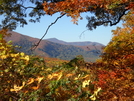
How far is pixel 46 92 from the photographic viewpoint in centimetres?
270

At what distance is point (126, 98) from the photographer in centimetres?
696

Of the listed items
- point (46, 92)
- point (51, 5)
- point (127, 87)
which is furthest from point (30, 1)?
point (46, 92)

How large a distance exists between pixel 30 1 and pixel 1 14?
207cm

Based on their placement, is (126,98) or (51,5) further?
(51,5)

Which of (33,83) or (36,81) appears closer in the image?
(33,83)

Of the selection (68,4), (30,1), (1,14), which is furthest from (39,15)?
(68,4)

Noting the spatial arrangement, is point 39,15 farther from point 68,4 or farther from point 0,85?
point 0,85

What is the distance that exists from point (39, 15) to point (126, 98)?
823 centimetres

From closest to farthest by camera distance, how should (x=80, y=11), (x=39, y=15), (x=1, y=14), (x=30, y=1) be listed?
(x=80, y=11) → (x=1, y=14) → (x=30, y=1) → (x=39, y=15)

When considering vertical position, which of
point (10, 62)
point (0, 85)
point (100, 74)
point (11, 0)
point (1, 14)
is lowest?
point (100, 74)

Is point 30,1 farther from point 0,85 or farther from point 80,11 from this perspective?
point 0,85

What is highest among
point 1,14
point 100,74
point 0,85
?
point 1,14

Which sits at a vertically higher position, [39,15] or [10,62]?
[39,15]

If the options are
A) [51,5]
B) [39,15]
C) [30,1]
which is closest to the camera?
[51,5]
